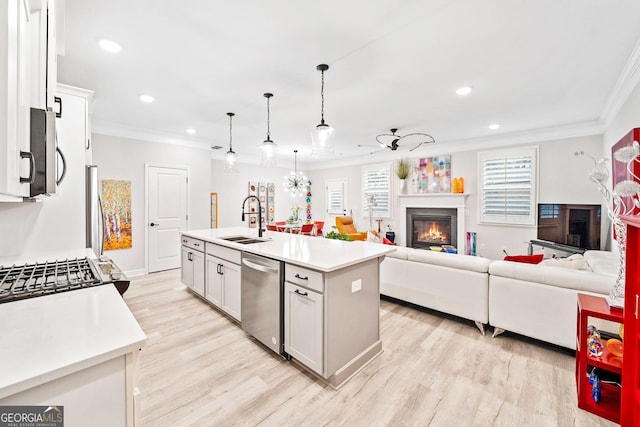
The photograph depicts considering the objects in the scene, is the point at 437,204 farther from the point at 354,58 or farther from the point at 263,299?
the point at 263,299

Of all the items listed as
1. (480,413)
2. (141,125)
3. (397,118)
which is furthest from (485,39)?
(141,125)

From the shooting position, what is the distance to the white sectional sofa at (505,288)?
2287 mm

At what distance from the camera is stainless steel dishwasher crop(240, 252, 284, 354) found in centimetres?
224

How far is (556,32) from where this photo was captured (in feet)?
6.98

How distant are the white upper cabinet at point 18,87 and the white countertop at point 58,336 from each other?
0.44m

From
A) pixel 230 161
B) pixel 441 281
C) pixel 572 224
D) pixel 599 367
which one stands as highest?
pixel 230 161

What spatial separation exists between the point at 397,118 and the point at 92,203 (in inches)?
162

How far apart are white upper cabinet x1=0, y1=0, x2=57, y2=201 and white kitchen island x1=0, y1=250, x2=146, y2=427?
0.45 meters

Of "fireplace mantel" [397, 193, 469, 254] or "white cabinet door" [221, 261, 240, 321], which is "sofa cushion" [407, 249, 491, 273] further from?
"fireplace mantel" [397, 193, 469, 254]

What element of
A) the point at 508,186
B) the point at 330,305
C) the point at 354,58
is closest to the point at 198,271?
the point at 330,305

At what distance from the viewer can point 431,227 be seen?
252 inches

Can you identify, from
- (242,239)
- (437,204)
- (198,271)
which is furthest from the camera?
(437,204)

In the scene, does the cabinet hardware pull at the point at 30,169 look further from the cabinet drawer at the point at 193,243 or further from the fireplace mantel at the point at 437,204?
the fireplace mantel at the point at 437,204

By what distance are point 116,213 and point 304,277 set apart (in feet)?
14.5
